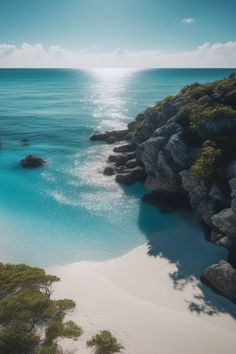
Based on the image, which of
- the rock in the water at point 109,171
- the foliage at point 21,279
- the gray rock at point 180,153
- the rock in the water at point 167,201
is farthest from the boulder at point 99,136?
the foliage at point 21,279

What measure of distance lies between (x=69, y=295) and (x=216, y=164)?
20.4m

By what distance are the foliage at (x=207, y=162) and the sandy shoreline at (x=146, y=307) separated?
1022 centimetres

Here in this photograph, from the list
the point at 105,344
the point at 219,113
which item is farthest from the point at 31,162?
the point at 105,344

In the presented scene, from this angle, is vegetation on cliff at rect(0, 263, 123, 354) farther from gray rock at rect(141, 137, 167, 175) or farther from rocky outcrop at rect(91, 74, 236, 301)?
gray rock at rect(141, 137, 167, 175)

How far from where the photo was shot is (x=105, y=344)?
19.5 metres

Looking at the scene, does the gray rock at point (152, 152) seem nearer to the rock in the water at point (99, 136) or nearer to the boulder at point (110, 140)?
the boulder at point (110, 140)

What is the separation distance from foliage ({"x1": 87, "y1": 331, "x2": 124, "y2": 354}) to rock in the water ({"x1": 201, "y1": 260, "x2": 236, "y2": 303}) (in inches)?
420

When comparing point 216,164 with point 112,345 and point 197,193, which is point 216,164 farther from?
point 112,345

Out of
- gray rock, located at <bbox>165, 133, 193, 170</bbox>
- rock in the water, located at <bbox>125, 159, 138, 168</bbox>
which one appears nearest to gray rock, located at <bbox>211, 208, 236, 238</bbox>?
gray rock, located at <bbox>165, 133, 193, 170</bbox>

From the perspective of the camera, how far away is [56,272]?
3006 centimetres


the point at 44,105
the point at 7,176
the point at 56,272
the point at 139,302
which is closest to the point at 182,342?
the point at 139,302

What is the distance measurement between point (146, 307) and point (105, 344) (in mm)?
6075

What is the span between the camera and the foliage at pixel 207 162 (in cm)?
3316

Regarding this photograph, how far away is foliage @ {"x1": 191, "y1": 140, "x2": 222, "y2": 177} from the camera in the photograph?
33.2 m
